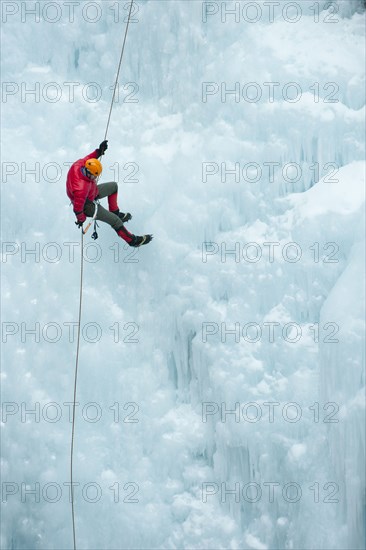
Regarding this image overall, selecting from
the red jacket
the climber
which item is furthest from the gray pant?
the red jacket

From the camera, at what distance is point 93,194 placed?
524 centimetres

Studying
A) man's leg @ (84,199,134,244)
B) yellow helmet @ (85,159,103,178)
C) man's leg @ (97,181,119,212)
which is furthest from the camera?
man's leg @ (97,181,119,212)

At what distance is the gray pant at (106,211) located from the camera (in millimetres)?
5305

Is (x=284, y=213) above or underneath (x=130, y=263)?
above

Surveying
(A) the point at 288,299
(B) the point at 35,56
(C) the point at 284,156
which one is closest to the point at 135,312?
(A) the point at 288,299

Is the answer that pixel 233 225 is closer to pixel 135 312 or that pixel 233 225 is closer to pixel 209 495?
pixel 135 312

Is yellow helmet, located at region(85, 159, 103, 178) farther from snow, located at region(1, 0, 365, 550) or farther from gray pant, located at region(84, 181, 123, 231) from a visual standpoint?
snow, located at region(1, 0, 365, 550)

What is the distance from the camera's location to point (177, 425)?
5773mm

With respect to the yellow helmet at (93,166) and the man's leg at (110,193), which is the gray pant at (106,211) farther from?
the yellow helmet at (93,166)

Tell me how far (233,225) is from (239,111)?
35.5 inches

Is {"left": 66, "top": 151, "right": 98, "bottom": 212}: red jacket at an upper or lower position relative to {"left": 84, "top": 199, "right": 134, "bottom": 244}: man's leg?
upper

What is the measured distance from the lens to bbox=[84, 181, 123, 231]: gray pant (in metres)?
5.30

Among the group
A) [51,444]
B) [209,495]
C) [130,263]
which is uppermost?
[130,263]

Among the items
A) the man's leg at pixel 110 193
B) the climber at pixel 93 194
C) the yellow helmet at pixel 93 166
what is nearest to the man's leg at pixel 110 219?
the climber at pixel 93 194
